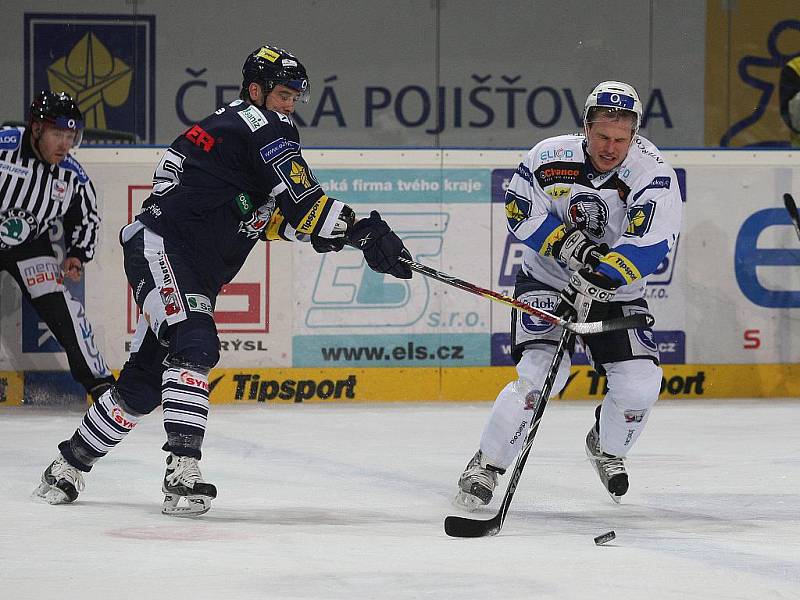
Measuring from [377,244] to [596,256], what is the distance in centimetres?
58

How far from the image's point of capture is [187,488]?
3.49 metres

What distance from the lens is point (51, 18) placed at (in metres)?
7.81

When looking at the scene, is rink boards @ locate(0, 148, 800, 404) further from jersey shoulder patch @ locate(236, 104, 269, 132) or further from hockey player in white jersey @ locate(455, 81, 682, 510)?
jersey shoulder patch @ locate(236, 104, 269, 132)

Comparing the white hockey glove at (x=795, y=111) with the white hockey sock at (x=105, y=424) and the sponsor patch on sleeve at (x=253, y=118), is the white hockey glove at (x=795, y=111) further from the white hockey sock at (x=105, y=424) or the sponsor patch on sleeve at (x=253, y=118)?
the white hockey sock at (x=105, y=424)

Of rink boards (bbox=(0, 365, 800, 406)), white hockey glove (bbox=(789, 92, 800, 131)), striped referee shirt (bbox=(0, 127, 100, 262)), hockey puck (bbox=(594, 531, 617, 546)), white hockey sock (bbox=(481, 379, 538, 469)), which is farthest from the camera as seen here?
white hockey glove (bbox=(789, 92, 800, 131))

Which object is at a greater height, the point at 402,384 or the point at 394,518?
the point at 402,384

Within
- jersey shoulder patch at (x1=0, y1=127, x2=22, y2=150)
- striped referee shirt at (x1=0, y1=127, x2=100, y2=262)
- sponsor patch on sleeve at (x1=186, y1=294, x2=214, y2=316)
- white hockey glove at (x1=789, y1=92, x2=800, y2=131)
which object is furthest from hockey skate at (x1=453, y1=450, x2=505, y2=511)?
white hockey glove at (x1=789, y1=92, x2=800, y2=131)

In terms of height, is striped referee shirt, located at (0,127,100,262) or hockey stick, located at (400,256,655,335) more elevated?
striped referee shirt, located at (0,127,100,262)

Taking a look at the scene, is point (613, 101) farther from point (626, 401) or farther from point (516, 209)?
point (626, 401)

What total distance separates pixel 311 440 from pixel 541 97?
3643 mm

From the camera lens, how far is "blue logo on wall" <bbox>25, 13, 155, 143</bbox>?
7.75 m

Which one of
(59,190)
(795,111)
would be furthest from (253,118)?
(795,111)

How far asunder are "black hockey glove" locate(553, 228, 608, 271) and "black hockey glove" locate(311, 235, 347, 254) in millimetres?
574

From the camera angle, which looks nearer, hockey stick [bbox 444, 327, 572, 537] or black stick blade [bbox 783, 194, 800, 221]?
hockey stick [bbox 444, 327, 572, 537]
